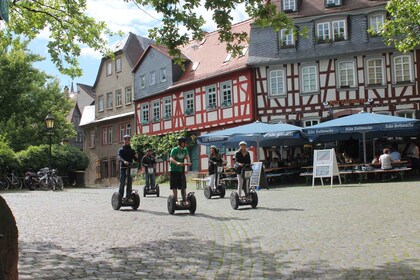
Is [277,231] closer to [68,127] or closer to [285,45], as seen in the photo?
[285,45]

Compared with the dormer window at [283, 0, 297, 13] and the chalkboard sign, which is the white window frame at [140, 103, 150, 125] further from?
the chalkboard sign

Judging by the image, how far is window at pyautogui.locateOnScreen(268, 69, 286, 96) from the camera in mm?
30406

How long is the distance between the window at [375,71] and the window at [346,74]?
2.64 feet

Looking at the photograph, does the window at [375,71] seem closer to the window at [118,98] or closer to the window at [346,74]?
the window at [346,74]

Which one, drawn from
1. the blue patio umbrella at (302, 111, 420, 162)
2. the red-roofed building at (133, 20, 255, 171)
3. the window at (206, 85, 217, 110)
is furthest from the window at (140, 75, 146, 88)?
the blue patio umbrella at (302, 111, 420, 162)

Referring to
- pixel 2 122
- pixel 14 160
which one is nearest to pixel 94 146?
pixel 2 122

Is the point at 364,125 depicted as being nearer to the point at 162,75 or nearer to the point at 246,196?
the point at 246,196

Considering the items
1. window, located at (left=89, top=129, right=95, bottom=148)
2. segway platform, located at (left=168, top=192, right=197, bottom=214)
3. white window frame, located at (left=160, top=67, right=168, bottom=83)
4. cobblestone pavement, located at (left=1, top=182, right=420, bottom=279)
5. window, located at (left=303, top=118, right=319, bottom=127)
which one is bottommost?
cobblestone pavement, located at (left=1, top=182, right=420, bottom=279)

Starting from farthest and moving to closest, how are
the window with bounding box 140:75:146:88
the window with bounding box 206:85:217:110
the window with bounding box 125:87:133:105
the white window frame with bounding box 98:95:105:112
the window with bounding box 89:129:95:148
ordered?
the window with bounding box 89:129:95:148 < the white window frame with bounding box 98:95:105:112 < the window with bounding box 125:87:133:105 < the window with bounding box 140:75:146:88 < the window with bounding box 206:85:217:110

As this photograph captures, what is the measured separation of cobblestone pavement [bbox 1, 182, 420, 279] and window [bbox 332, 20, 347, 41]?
19.1 meters

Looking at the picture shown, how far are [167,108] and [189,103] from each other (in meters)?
2.57

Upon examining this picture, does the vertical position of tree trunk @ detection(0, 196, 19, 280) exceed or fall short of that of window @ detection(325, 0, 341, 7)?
it falls short

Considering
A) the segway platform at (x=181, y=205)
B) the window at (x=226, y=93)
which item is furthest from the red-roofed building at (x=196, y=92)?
the segway platform at (x=181, y=205)

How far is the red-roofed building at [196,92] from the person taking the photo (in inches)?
1249
